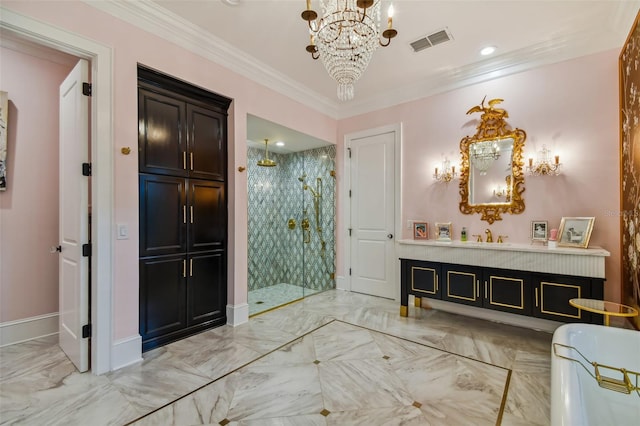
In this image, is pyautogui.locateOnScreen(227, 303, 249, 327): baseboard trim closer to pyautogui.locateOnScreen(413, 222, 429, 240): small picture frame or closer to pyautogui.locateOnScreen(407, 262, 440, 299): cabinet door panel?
pyautogui.locateOnScreen(407, 262, 440, 299): cabinet door panel

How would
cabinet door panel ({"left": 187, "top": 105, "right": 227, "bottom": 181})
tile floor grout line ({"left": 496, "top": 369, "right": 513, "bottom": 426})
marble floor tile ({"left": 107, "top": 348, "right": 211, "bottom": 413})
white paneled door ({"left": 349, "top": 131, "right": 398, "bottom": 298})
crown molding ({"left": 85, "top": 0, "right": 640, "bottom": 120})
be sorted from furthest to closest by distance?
white paneled door ({"left": 349, "top": 131, "right": 398, "bottom": 298}), cabinet door panel ({"left": 187, "top": 105, "right": 227, "bottom": 181}), crown molding ({"left": 85, "top": 0, "right": 640, "bottom": 120}), marble floor tile ({"left": 107, "top": 348, "right": 211, "bottom": 413}), tile floor grout line ({"left": 496, "top": 369, "right": 513, "bottom": 426})

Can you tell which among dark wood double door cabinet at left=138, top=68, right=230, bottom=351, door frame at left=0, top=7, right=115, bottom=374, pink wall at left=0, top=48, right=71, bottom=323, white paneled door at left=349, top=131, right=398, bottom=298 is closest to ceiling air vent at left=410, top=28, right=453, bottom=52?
white paneled door at left=349, top=131, right=398, bottom=298

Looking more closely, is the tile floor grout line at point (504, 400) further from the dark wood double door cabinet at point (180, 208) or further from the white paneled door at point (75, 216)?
the white paneled door at point (75, 216)

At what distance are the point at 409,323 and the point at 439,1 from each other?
3.14 m

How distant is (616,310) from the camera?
223 cm

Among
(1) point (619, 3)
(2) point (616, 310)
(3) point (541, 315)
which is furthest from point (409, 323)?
(1) point (619, 3)

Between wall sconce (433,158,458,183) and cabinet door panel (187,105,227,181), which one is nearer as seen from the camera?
cabinet door panel (187,105,227,181)

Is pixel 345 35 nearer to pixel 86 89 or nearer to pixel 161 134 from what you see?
pixel 161 134

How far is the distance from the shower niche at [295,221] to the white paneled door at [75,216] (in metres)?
2.39

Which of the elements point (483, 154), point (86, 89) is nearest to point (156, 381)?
point (86, 89)

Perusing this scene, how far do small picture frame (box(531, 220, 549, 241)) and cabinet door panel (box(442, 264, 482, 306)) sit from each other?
694mm

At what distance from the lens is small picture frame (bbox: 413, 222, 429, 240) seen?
12.5ft

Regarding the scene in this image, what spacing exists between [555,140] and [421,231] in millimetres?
1696

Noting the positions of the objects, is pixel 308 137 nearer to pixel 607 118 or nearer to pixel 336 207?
pixel 336 207
